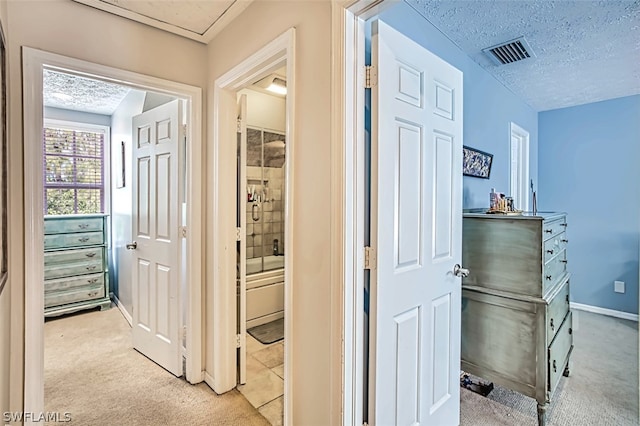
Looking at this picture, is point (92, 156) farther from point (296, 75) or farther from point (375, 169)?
point (375, 169)

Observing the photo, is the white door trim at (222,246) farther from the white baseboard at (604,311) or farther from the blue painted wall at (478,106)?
the white baseboard at (604,311)

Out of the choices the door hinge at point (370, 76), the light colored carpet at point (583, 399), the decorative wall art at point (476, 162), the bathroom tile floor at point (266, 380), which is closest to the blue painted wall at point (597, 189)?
the light colored carpet at point (583, 399)

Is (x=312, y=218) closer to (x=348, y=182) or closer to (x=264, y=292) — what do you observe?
(x=348, y=182)

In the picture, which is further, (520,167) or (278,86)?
(520,167)

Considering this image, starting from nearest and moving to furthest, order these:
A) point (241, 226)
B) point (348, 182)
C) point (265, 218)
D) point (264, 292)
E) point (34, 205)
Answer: point (348, 182) < point (34, 205) < point (241, 226) < point (264, 292) < point (265, 218)

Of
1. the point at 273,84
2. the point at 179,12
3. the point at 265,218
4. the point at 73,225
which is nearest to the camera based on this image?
the point at 179,12

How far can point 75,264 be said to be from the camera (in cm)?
365

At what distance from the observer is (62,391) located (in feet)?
7.08

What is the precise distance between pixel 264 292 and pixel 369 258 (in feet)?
7.36

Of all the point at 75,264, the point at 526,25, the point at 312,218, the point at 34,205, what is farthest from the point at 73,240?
the point at 526,25

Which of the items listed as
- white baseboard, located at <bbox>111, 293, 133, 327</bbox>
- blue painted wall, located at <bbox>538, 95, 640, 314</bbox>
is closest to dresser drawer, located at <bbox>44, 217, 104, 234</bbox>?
white baseboard, located at <bbox>111, 293, 133, 327</bbox>

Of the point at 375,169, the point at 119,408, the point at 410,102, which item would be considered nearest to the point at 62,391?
the point at 119,408

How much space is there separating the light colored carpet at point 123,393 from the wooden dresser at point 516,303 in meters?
1.48

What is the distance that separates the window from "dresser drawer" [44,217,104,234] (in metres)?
0.57
